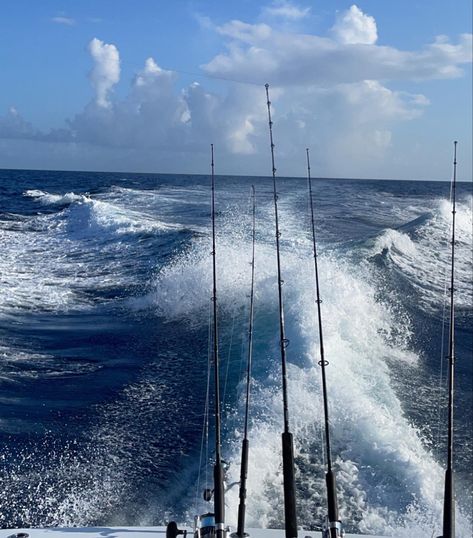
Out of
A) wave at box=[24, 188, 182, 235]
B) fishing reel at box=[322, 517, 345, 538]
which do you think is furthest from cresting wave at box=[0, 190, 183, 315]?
fishing reel at box=[322, 517, 345, 538]

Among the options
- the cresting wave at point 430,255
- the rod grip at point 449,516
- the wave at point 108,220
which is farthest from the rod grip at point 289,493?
the wave at point 108,220

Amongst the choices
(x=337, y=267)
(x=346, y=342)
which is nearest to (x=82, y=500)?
(x=346, y=342)

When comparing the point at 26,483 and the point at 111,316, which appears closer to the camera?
the point at 26,483

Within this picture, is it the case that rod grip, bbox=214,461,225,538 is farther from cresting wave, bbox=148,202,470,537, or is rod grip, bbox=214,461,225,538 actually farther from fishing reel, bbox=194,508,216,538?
cresting wave, bbox=148,202,470,537

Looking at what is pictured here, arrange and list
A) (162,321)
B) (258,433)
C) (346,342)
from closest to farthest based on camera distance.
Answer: (258,433)
(346,342)
(162,321)

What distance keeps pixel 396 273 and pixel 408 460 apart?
836cm

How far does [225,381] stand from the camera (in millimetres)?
8320

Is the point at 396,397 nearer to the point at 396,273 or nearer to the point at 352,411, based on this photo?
the point at 352,411

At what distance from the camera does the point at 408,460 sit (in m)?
6.30

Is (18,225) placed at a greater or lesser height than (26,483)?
greater

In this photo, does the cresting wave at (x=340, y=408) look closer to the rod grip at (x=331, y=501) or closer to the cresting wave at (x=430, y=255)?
the cresting wave at (x=430, y=255)

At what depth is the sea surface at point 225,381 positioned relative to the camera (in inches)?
228

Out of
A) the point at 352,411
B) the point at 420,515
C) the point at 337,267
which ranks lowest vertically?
the point at 420,515

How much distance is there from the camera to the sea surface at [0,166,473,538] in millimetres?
5781
